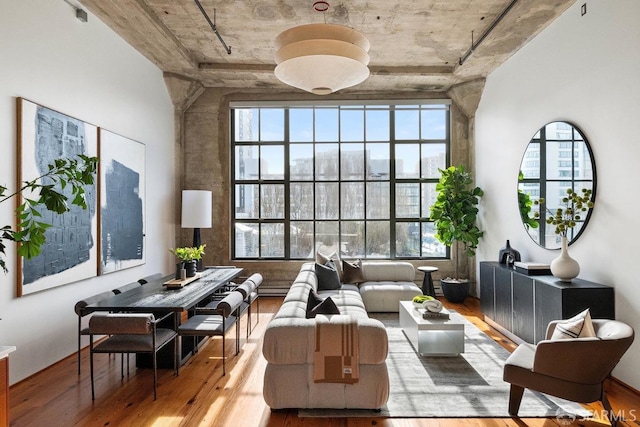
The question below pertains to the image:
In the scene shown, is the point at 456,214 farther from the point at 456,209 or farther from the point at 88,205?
the point at 88,205

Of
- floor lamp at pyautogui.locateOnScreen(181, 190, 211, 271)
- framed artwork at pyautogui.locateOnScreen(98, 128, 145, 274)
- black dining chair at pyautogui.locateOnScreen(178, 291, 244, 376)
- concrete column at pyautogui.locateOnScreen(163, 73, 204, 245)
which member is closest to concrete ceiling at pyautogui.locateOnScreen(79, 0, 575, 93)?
concrete column at pyautogui.locateOnScreen(163, 73, 204, 245)

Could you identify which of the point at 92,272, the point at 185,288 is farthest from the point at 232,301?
the point at 92,272

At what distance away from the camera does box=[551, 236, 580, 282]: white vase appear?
3.85 m

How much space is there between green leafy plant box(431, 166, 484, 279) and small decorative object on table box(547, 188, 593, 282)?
2.22 metres

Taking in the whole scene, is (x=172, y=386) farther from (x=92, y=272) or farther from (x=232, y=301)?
(x=92, y=272)

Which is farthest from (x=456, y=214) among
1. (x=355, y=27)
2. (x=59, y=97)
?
(x=59, y=97)

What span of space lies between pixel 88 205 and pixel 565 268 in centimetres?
507

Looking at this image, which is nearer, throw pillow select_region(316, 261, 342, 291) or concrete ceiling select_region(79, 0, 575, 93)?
concrete ceiling select_region(79, 0, 575, 93)

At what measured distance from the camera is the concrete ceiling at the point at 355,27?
14.4 feet

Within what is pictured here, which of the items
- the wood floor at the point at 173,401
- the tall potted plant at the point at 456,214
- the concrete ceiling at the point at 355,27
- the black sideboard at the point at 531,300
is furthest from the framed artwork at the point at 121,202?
the black sideboard at the point at 531,300

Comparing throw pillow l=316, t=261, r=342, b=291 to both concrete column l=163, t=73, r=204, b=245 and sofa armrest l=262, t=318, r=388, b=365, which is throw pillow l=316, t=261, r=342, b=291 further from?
concrete column l=163, t=73, r=204, b=245

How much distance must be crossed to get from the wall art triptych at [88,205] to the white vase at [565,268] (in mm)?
4983

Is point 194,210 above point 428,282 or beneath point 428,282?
above

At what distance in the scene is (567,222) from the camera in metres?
4.05
